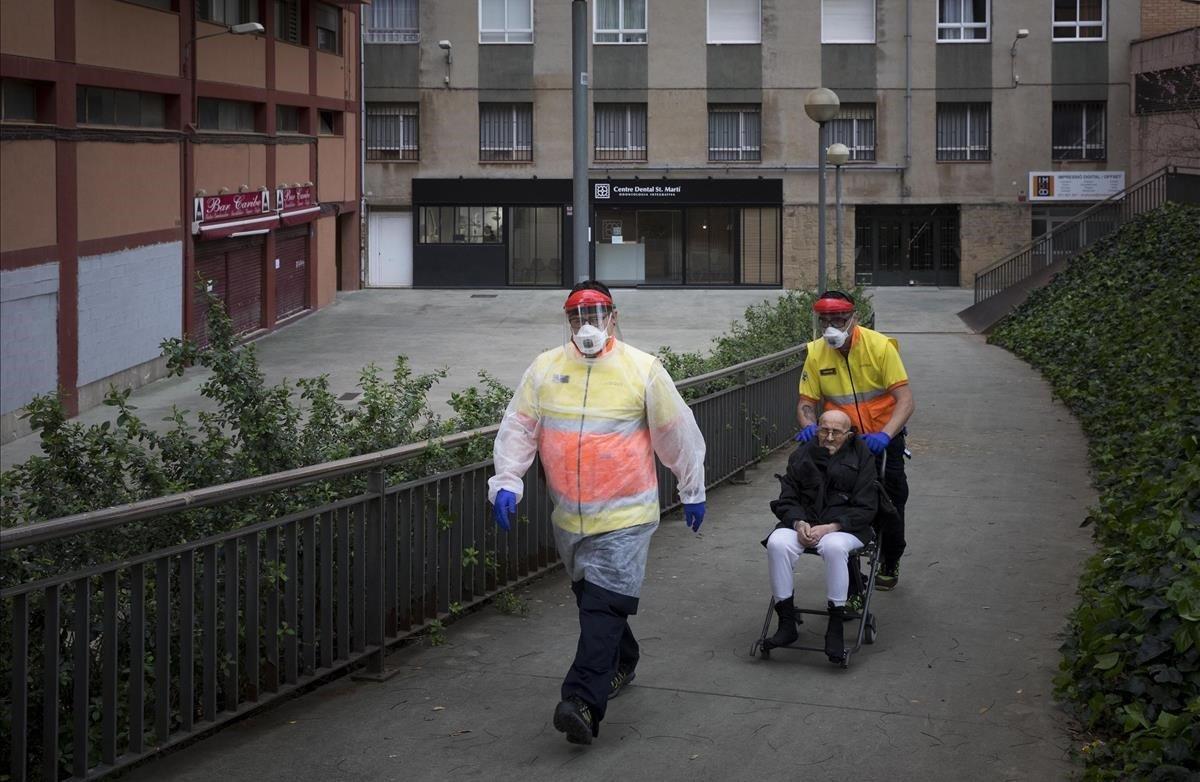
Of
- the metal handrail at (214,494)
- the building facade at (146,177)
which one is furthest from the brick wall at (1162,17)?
the metal handrail at (214,494)

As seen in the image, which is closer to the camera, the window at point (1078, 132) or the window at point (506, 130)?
the window at point (1078, 132)

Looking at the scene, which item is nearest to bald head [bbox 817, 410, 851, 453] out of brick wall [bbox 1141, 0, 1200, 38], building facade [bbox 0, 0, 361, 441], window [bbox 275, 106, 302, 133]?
building facade [bbox 0, 0, 361, 441]

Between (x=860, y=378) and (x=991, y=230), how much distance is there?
39.7m

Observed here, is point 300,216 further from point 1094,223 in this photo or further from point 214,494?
point 214,494

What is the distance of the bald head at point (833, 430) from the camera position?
730 cm

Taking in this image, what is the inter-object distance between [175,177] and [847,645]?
23.2m

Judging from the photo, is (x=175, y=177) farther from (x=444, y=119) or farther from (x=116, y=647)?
(x=116, y=647)

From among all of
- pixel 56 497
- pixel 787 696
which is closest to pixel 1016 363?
pixel 787 696

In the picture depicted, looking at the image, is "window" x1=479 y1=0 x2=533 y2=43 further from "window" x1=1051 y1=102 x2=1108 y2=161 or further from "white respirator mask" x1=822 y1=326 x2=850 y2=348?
"white respirator mask" x1=822 y1=326 x2=850 y2=348

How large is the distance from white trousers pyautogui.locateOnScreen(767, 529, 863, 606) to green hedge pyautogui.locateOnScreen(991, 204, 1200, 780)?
1041mm

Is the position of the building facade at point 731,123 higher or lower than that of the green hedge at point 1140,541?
higher

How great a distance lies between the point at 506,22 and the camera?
45.9m

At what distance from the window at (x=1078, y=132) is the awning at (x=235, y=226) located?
24.4 meters

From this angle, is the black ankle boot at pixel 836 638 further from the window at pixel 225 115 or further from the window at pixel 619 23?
Result: the window at pixel 619 23
